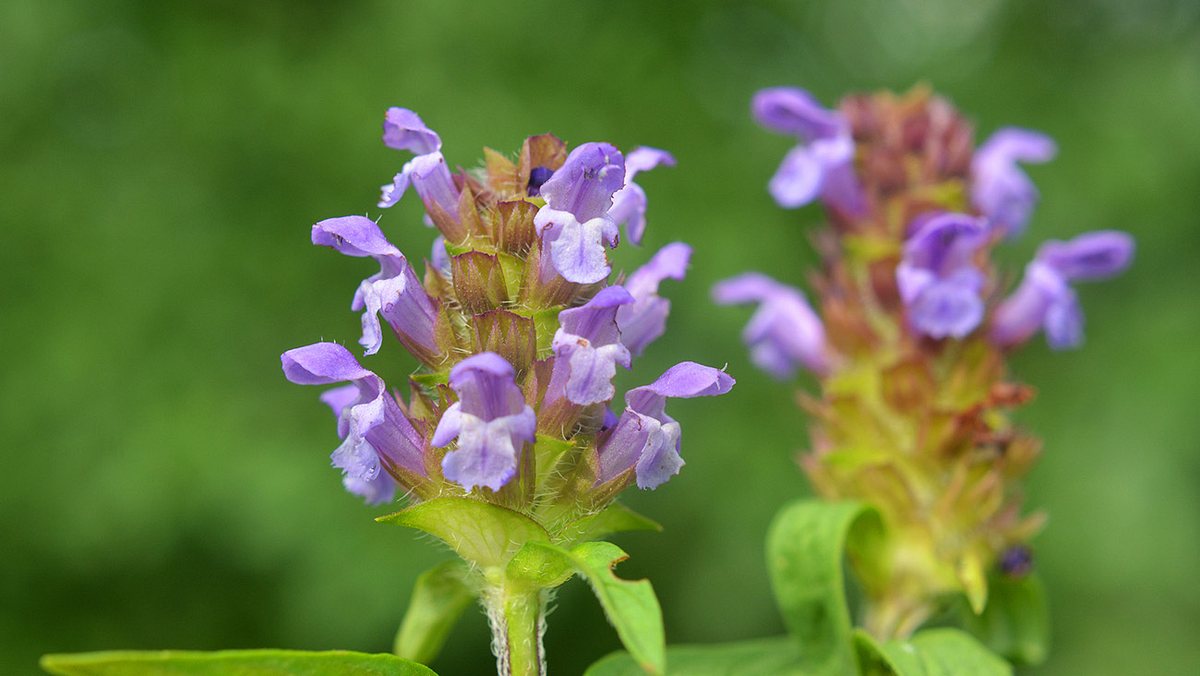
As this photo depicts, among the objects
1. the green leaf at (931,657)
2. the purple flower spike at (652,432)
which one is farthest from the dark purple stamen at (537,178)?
the green leaf at (931,657)

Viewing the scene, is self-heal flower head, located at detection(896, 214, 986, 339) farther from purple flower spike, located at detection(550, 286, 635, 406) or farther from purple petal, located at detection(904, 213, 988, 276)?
purple flower spike, located at detection(550, 286, 635, 406)

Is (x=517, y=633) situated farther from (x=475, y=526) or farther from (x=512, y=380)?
(x=512, y=380)

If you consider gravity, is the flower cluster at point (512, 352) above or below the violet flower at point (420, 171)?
below

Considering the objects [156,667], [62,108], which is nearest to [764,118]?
[156,667]

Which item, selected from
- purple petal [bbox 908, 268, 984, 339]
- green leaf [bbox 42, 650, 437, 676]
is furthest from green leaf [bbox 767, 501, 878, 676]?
green leaf [bbox 42, 650, 437, 676]

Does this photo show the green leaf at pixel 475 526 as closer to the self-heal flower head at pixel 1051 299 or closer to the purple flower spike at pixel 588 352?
the purple flower spike at pixel 588 352

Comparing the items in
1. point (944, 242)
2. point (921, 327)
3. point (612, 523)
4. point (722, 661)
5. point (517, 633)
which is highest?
point (944, 242)

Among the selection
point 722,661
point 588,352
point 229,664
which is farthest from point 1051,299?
point 229,664
